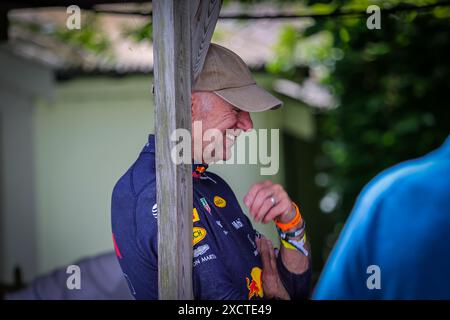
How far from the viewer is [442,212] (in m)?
2.89

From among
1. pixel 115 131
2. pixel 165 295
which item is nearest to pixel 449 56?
pixel 115 131

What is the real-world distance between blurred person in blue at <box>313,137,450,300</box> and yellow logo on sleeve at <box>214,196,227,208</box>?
585 millimetres

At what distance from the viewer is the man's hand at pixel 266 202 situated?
7.95 ft

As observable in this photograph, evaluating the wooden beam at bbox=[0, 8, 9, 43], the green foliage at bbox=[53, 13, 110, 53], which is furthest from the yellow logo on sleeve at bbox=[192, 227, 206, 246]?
the green foliage at bbox=[53, 13, 110, 53]

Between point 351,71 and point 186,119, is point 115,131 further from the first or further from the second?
point 186,119

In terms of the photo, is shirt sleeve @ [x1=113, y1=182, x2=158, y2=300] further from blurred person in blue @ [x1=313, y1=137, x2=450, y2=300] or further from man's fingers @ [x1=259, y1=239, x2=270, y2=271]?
blurred person in blue @ [x1=313, y1=137, x2=450, y2=300]

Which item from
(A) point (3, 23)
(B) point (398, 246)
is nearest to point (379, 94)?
(A) point (3, 23)

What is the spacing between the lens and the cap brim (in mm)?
2471

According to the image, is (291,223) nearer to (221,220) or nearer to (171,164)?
(221,220)

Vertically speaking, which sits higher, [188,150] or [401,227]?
[188,150]

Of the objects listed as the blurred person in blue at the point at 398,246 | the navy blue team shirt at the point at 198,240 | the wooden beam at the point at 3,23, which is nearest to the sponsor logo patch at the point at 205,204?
the navy blue team shirt at the point at 198,240

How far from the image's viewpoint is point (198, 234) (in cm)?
243

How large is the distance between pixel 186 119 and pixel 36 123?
6153 millimetres

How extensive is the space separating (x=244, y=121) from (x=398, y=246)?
0.77 meters
